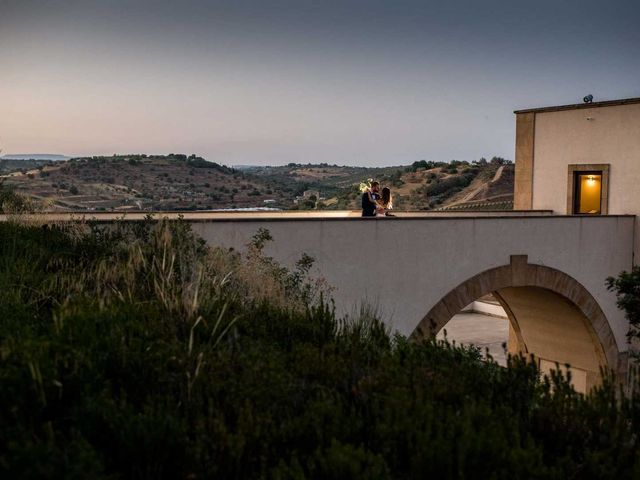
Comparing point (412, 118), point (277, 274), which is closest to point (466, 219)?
point (277, 274)

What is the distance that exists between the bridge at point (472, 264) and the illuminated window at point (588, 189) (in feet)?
5.58

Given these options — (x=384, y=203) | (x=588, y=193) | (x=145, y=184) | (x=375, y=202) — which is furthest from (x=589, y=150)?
(x=145, y=184)

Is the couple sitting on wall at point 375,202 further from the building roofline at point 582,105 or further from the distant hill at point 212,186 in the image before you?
the distant hill at point 212,186

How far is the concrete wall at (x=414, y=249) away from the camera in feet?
42.4

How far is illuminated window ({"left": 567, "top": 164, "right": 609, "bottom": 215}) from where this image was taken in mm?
19328

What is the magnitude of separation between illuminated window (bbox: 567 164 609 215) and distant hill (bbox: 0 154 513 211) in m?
26.4

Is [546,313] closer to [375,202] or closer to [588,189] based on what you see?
[588,189]

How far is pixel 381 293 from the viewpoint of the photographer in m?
13.9

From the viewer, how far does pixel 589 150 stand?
1975 centimetres

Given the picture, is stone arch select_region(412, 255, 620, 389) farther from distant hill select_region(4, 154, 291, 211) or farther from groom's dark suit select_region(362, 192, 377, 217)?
distant hill select_region(4, 154, 291, 211)

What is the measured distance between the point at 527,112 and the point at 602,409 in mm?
18204

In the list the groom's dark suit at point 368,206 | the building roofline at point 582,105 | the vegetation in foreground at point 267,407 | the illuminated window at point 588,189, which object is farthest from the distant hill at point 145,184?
the vegetation in foreground at point 267,407

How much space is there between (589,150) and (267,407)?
17758mm

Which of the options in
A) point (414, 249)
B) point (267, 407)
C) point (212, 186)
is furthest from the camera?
point (212, 186)
